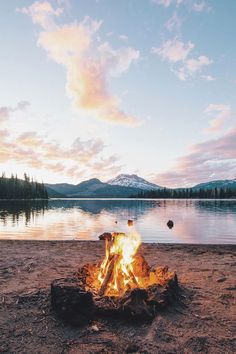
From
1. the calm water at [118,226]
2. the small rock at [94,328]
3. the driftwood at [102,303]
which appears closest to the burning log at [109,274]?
the driftwood at [102,303]

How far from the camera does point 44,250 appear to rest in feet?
62.3

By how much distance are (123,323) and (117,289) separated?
53.4 inches

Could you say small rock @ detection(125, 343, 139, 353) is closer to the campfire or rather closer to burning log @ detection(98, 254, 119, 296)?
the campfire

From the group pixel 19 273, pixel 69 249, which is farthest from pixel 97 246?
pixel 19 273

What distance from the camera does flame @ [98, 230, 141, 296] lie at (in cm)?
921

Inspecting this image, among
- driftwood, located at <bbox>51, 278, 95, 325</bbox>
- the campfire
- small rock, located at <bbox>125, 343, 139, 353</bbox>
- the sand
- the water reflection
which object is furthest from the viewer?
the water reflection

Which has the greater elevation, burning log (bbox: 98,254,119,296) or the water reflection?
burning log (bbox: 98,254,119,296)

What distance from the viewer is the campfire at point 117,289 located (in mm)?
8000

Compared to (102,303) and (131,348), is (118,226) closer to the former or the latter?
(102,303)

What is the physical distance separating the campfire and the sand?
30cm

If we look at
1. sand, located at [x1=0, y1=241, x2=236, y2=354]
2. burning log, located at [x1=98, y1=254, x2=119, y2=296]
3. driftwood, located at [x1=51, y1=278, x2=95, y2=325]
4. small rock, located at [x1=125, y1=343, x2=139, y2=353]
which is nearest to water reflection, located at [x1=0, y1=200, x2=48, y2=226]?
sand, located at [x1=0, y1=241, x2=236, y2=354]

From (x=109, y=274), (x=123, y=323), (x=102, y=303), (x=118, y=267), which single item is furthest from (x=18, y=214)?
(x=123, y=323)

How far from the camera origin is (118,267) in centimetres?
962

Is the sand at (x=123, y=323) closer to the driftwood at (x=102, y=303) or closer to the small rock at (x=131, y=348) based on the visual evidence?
the small rock at (x=131, y=348)
